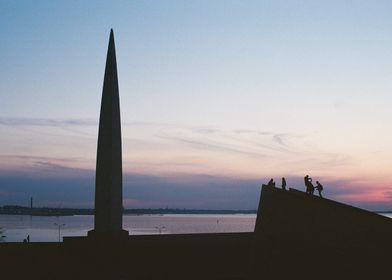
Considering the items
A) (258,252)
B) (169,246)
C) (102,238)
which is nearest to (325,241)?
(258,252)

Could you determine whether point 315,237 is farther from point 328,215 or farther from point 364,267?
point 364,267

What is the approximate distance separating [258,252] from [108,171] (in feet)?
21.7

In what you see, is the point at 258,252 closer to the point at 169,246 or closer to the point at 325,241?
the point at 169,246

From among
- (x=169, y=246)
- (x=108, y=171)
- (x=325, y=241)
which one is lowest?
(x=169, y=246)

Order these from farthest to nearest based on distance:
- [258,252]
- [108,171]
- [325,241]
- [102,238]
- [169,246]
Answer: [108,171] → [169,246] → [102,238] → [258,252] → [325,241]

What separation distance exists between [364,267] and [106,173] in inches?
480

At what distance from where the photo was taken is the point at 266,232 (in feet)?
51.8

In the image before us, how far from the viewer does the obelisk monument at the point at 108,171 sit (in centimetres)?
2012

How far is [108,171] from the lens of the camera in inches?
792

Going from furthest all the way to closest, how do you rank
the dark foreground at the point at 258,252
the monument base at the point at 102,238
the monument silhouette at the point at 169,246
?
the monument base at the point at 102,238
the monument silhouette at the point at 169,246
the dark foreground at the point at 258,252

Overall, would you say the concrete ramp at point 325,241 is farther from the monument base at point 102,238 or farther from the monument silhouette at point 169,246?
the monument base at point 102,238

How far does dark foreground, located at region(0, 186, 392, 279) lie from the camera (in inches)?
394

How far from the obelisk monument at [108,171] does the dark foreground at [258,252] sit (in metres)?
0.78

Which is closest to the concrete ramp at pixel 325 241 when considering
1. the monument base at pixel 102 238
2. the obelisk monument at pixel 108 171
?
the monument base at pixel 102 238
